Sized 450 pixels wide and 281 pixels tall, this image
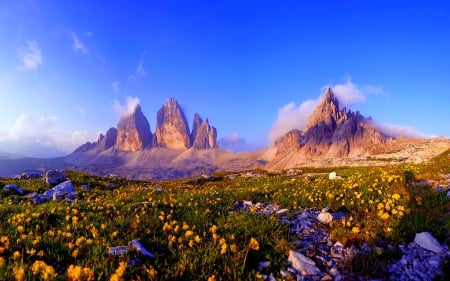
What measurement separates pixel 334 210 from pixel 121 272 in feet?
25.4

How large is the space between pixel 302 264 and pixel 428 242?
349 centimetres

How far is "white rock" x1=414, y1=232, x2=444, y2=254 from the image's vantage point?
829 centimetres

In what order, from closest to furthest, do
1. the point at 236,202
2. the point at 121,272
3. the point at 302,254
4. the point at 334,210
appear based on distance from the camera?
the point at 121,272, the point at 302,254, the point at 334,210, the point at 236,202

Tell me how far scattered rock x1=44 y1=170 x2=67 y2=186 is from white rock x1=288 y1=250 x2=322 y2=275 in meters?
19.8

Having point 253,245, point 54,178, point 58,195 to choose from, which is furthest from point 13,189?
point 253,245

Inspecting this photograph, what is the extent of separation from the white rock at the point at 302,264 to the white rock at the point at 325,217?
2931mm

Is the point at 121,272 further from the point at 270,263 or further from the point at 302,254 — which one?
the point at 302,254

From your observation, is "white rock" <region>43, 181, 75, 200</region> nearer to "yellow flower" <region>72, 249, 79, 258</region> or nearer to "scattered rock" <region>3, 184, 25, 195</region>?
"scattered rock" <region>3, 184, 25, 195</region>

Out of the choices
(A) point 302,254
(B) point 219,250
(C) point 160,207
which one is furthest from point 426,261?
(C) point 160,207

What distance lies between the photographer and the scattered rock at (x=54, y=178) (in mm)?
23041

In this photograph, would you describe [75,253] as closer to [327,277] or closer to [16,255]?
[16,255]

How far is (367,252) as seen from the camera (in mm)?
7922

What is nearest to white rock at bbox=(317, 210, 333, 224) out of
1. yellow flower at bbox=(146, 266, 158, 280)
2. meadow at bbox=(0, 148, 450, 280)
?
meadow at bbox=(0, 148, 450, 280)

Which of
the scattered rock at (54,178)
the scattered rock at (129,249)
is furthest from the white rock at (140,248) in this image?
the scattered rock at (54,178)
